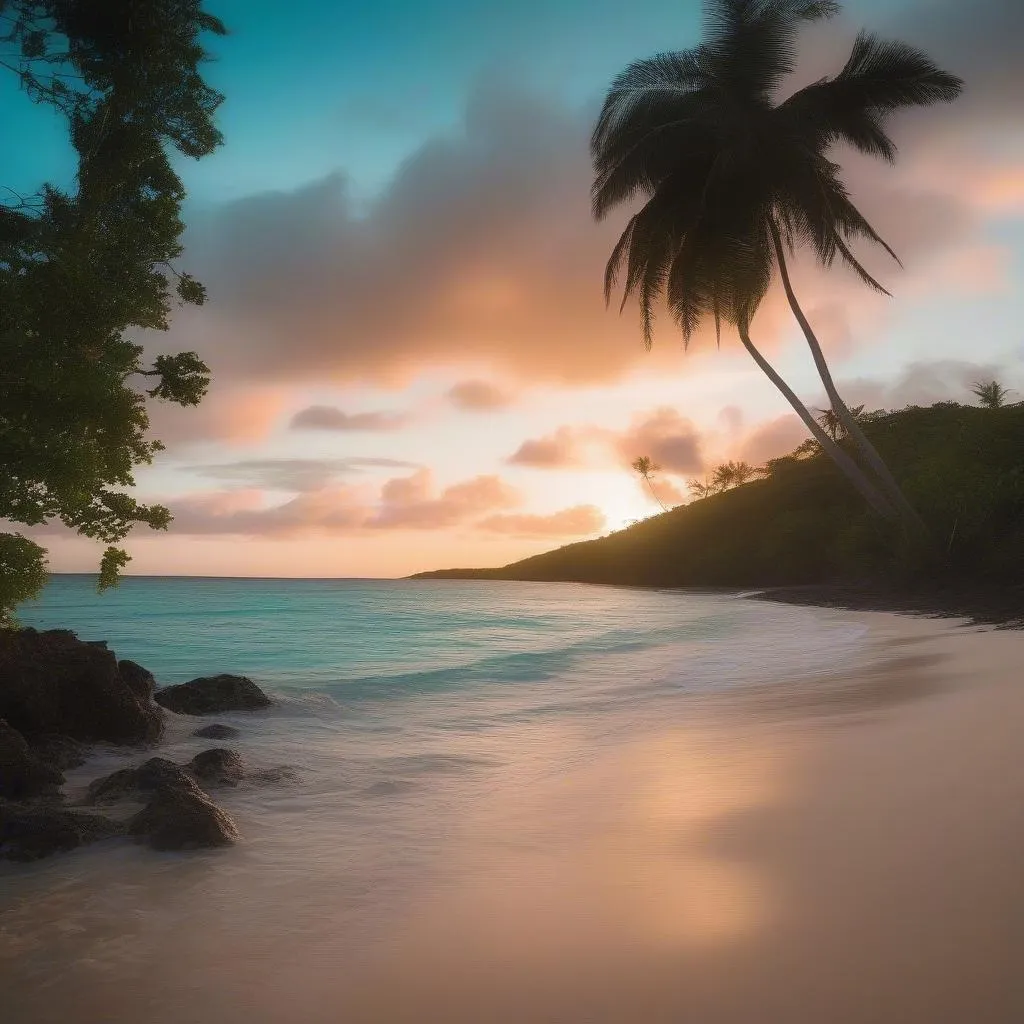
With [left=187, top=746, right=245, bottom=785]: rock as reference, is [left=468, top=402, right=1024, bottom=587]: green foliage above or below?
above

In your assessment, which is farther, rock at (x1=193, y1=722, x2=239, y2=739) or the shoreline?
the shoreline

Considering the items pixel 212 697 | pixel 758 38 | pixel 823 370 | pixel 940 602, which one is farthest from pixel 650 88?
pixel 212 697

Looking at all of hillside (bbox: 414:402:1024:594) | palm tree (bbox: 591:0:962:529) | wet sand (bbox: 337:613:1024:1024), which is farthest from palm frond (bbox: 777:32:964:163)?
wet sand (bbox: 337:613:1024:1024)

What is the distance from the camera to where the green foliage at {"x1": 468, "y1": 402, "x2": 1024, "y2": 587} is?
21781mm

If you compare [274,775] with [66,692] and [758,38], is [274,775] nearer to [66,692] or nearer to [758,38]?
[66,692]

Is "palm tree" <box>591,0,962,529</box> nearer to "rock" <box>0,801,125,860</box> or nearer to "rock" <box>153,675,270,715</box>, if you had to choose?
"rock" <box>153,675,270,715</box>

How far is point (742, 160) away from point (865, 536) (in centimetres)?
1535

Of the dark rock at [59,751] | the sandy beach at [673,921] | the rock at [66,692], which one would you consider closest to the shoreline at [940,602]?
the sandy beach at [673,921]

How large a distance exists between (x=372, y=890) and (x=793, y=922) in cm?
202

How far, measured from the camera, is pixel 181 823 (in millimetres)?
4434

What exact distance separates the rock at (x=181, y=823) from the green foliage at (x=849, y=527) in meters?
20.4

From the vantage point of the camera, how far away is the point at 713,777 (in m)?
5.19

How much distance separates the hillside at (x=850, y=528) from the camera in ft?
71.4

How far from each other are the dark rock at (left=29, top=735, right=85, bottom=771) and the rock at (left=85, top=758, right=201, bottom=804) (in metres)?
1.11
